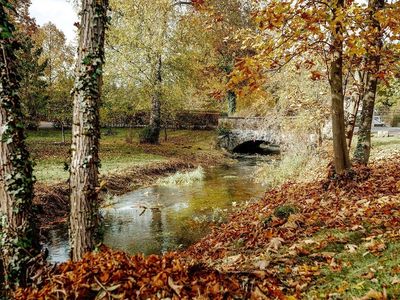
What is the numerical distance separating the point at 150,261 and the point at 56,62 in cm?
3858

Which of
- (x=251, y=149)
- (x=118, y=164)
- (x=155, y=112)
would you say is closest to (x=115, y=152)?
(x=118, y=164)

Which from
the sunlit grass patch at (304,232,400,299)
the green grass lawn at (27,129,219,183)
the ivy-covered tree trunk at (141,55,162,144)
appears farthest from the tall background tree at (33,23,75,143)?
the sunlit grass patch at (304,232,400,299)

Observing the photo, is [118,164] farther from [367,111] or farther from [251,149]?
[251,149]

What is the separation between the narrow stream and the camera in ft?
26.6

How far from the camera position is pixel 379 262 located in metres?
3.66

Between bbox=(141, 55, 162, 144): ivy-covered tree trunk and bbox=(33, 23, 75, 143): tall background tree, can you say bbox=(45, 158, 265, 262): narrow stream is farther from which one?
bbox=(33, 23, 75, 143): tall background tree

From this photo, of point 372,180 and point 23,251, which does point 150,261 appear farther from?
point 372,180

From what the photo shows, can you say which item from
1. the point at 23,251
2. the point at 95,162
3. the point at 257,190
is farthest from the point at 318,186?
the point at 23,251

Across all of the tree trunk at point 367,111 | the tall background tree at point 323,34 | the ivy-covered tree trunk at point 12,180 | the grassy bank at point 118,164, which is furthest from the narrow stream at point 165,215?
the tree trunk at point 367,111

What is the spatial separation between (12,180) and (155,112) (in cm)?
1918

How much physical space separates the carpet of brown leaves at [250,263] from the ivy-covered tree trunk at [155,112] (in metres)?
15.6

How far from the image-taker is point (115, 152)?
19.9 metres

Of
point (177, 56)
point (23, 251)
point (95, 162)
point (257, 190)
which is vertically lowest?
point (257, 190)

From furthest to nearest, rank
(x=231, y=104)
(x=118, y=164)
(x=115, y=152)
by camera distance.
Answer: (x=231, y=104), (x=115, y=152), (x=118, y=164)
